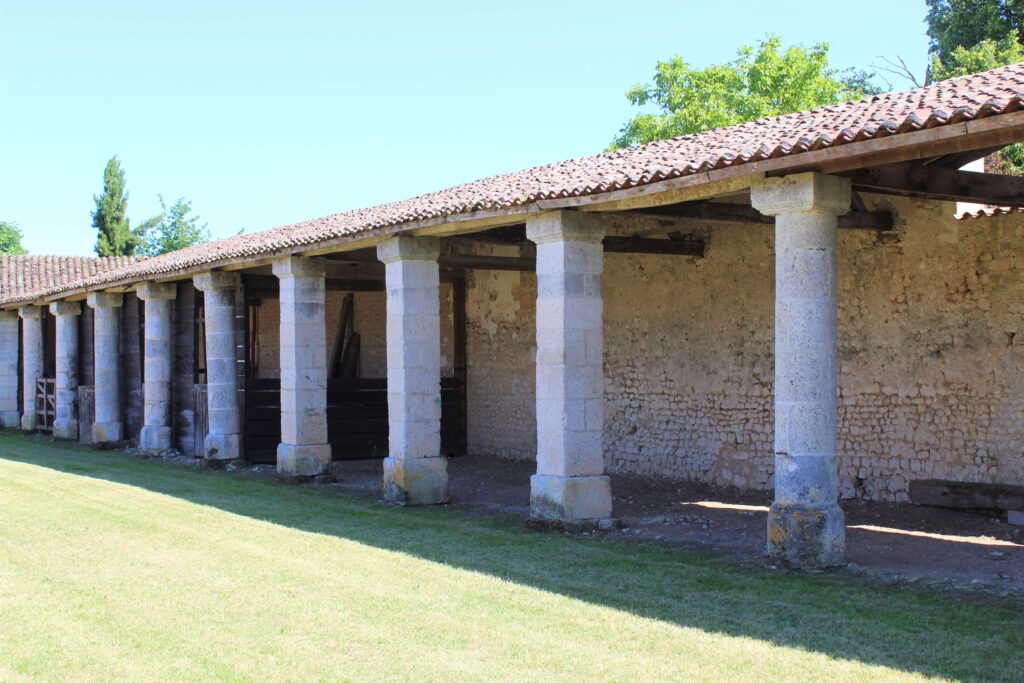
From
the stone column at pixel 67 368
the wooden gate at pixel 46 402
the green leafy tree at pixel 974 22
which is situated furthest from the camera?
the green leafy tree at pixel 974 22

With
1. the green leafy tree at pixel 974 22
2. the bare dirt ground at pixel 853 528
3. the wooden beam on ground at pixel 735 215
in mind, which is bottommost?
the bare dirt ground at pixel 853 528

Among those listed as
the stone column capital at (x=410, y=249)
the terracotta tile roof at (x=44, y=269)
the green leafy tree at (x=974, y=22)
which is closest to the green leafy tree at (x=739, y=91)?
the green leafy tree at (x=974, y=22)

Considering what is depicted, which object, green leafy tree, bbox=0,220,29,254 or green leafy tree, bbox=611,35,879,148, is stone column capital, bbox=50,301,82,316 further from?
green leafy tree, bbox=0,220,29,254

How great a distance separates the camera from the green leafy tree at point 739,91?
32.4 meters

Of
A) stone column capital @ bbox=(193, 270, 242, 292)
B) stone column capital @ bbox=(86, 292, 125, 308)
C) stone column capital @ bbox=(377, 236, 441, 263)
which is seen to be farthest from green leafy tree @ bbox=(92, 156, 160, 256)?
stone column capital @ bbox=(377, 236, 441, 263)

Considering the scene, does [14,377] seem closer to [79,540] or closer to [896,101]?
[79,540]

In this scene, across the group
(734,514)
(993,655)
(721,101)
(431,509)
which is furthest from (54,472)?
(721,101)

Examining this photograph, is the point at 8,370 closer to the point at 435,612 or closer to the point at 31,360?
the point at 31,360

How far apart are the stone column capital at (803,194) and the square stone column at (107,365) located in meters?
15.1

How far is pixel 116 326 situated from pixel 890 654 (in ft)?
56.9

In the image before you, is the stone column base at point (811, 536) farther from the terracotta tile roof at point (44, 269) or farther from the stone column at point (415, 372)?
the terracotta tile roof at point (44, 269)

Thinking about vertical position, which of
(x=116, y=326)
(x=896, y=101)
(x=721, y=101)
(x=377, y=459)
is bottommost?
(x=377, y=459)

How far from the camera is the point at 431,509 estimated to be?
11633 millimetres

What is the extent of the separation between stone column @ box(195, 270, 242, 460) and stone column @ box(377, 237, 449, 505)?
16.1 ft
